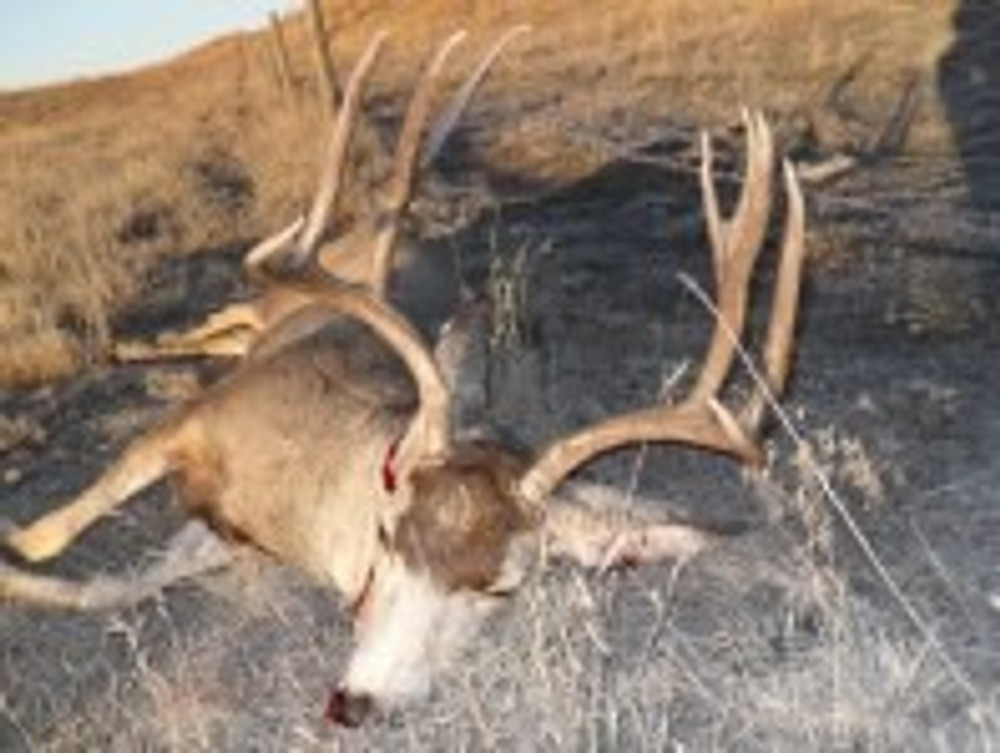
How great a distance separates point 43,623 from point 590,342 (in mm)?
3633

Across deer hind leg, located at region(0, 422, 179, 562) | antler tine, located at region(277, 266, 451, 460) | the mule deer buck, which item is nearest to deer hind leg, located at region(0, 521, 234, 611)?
the mule deer buck

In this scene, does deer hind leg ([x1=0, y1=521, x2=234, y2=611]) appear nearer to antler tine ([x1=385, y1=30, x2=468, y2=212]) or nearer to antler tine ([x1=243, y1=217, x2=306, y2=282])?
antler tine ([x1=243, y1=217, x2=306, y2=282])

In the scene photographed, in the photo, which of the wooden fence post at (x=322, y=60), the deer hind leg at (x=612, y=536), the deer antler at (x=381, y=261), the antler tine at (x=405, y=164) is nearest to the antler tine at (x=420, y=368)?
the deer antler at (x=381, y=261)

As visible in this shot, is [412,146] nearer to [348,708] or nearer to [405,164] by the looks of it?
[405,164]

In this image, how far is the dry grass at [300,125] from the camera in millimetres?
14094

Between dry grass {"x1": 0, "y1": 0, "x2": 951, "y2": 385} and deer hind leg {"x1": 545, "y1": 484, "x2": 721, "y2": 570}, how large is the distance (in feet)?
16.6

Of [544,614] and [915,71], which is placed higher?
[544,614]

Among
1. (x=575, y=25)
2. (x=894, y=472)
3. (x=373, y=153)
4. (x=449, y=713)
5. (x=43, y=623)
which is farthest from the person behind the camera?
(x=575, y=25)

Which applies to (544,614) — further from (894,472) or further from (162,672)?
(894,472)

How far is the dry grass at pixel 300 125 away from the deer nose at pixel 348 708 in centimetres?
524

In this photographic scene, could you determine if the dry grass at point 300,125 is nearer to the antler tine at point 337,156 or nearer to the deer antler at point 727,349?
the antler tine at point 337,156

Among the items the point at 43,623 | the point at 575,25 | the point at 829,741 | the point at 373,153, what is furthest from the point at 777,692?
the point at 575,25

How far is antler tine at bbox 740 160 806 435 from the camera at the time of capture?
627 centimetres

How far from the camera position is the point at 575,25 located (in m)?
29.4
